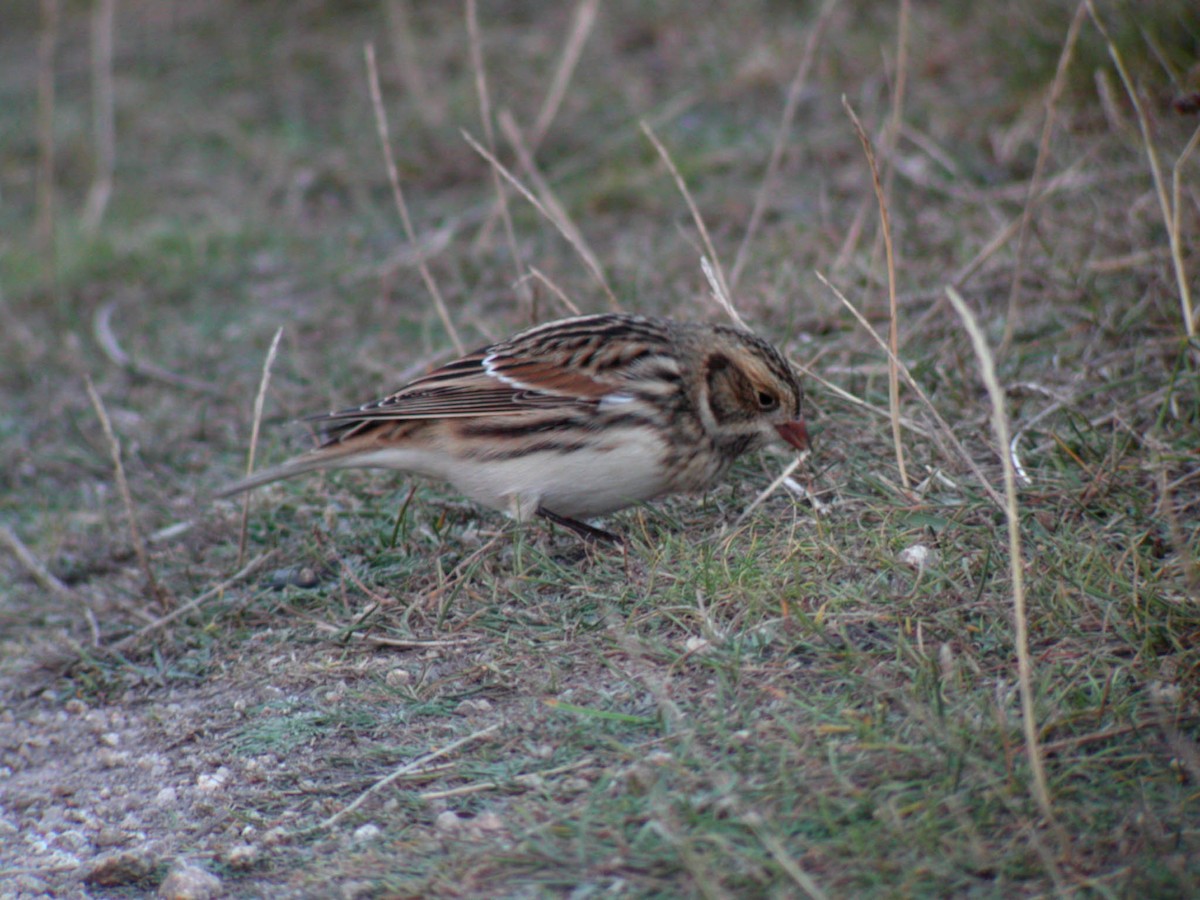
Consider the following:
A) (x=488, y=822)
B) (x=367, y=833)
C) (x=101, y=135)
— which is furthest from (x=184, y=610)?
(x=101, y=135)

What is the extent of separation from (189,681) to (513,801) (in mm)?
1587

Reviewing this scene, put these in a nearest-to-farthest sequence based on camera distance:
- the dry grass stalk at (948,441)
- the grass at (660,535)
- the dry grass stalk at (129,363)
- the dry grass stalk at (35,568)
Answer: the grass at (660,535) < the dry grass stalk at (948,441) < the dry grass stalk at (35,568) < the dry grass stalk at (129,363)

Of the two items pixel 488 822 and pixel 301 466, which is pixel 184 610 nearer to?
pixel 301 466

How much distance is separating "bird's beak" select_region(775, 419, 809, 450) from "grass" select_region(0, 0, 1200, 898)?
0.60ft

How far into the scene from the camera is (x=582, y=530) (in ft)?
15.4

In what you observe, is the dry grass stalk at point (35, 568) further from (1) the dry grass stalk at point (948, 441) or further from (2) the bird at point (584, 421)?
(1) the dry grass stalk at point (948, 441)

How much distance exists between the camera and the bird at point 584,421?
455 cm

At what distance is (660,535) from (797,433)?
0.57 meters

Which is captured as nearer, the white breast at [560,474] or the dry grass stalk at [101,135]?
the white breast at [560,474]

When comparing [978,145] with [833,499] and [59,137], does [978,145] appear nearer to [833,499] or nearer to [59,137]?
[833,499]

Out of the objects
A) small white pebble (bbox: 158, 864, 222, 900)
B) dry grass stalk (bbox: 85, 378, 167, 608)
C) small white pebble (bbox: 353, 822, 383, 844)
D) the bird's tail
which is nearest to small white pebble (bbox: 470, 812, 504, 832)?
small white pebble (bbox: 353, 822, 383, 844)

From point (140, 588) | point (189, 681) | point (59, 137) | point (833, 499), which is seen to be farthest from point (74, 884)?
point (59, 137)

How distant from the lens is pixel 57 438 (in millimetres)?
6551

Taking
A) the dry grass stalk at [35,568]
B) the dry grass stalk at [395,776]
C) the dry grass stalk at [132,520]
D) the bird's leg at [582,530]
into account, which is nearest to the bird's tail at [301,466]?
the dry grass stalk at [132,520]
